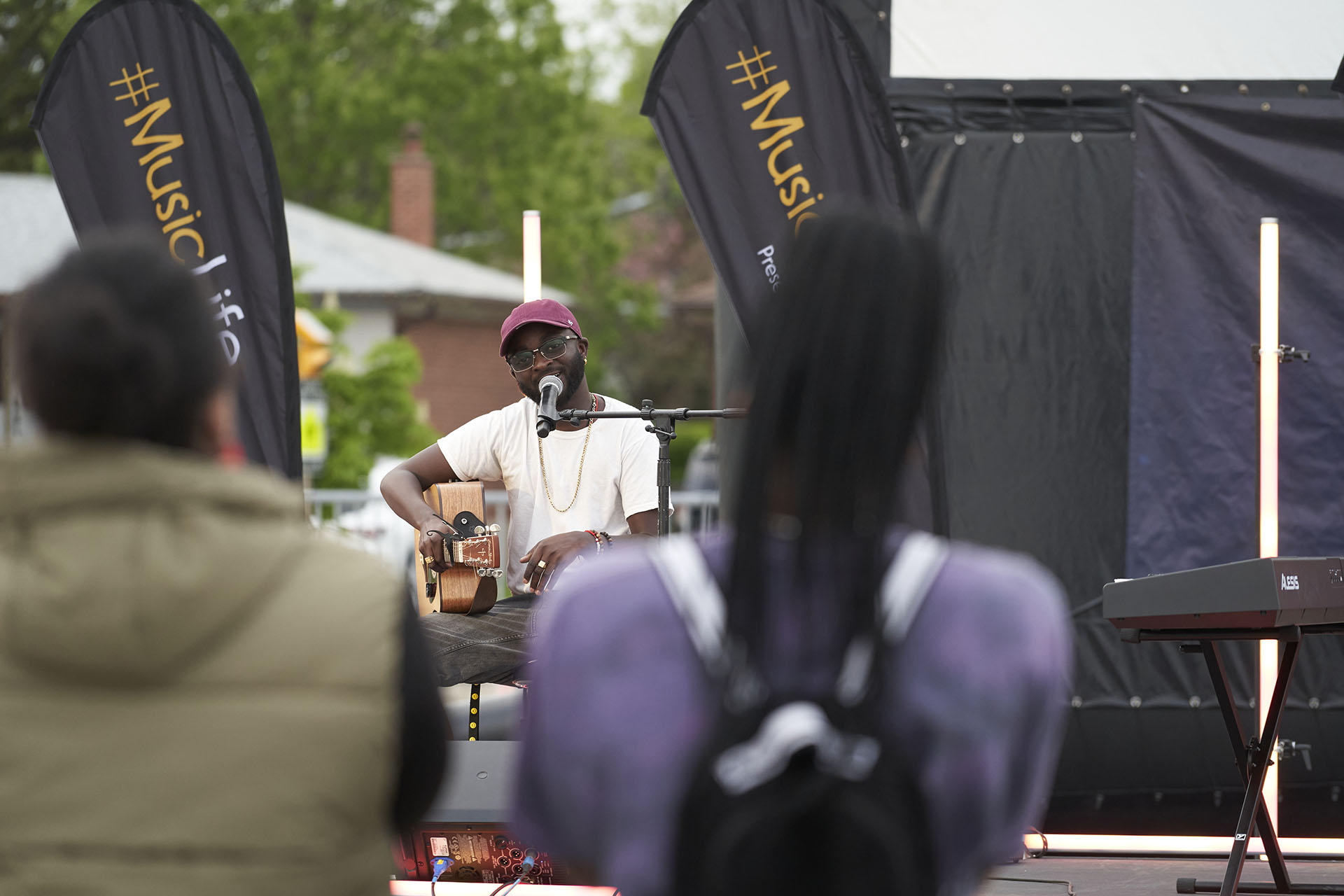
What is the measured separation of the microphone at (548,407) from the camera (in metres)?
3.91

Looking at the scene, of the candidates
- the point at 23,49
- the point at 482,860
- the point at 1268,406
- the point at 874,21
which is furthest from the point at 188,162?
the point at 23,49

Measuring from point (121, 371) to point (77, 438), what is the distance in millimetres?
81

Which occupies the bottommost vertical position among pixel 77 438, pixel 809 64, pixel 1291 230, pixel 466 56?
pixel 77 438

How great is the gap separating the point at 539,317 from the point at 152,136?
4.32 feet

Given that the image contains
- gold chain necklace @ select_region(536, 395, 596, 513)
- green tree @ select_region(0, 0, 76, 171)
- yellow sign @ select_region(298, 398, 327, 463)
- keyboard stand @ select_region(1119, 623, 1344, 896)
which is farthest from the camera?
green tree @ select_region(0, 0, 76, 171)

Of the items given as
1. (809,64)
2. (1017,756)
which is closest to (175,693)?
(1017,756)

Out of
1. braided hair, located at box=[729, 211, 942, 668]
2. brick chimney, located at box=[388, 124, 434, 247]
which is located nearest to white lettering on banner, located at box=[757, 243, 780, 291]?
braided hair, located at box=[729, 211, 942, 668]

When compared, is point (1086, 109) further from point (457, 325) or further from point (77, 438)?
point (457, 325)

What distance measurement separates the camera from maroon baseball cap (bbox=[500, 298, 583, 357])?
4207mm

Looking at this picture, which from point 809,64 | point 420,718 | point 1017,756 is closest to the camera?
point 1017,756

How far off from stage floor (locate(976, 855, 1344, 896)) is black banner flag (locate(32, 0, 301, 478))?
2.41 m

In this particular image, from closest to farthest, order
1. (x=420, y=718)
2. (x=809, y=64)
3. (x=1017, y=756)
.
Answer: (x=1017, y=756)
(x=420, y=718)
(x=809, y=64)

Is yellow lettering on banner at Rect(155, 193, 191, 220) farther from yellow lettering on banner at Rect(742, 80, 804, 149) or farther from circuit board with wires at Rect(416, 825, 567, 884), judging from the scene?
circuit board with wires at Rect(416, 825, 567, 884)

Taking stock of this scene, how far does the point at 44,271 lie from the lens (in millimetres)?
1388
